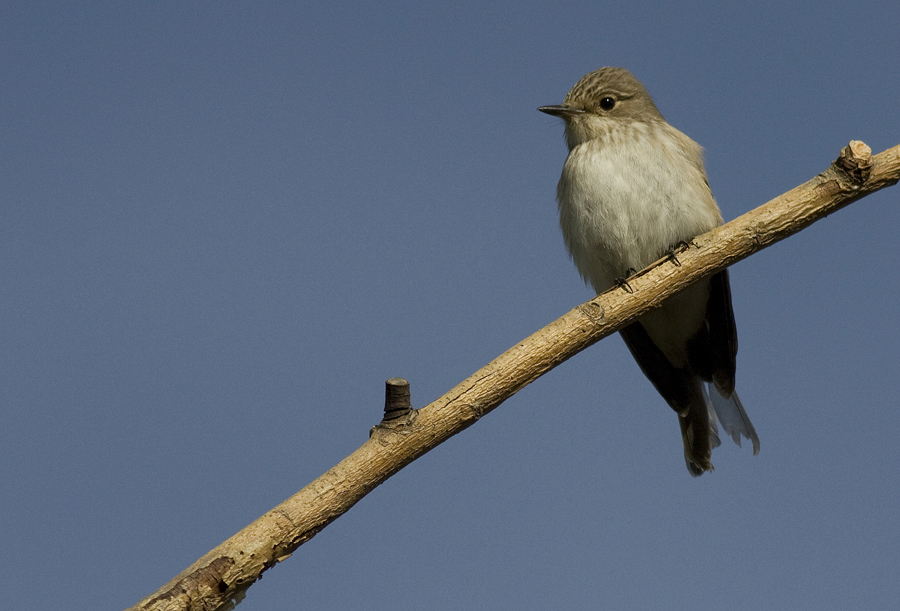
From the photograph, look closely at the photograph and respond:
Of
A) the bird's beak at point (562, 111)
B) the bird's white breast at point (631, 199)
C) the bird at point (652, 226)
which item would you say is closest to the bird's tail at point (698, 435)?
the bird at point (652, 226)

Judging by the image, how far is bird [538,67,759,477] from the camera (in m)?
5.92

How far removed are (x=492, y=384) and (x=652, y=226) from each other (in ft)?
7.07

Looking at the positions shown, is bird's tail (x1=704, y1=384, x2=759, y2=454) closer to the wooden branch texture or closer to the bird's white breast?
the bird's white breast

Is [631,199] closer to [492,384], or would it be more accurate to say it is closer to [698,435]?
[698,435]

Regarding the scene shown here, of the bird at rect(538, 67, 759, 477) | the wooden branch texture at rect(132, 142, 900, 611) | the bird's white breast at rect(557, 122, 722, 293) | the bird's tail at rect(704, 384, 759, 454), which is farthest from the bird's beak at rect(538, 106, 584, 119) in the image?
the bird's tail at rect(704, 384, 759, 454)

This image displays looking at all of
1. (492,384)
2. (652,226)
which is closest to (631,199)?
(652,226)

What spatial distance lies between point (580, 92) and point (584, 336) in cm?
287

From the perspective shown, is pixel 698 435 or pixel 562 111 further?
pixel 562 111

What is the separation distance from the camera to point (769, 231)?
15.4 feet

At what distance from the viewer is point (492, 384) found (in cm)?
433

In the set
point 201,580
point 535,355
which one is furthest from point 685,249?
point 201,580

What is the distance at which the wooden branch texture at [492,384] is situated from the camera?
3.81 m

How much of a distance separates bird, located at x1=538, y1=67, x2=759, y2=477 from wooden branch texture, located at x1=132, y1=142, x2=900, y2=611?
0.84 metres

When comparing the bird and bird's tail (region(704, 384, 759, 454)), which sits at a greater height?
the bird
